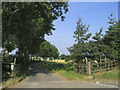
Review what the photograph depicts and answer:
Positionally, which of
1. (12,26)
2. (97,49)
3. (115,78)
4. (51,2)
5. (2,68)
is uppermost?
(51,2)

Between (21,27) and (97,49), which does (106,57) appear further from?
(21,27)

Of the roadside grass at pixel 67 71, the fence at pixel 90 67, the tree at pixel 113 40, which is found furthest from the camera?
the tree at pixel 113 40

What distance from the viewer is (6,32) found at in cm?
1500

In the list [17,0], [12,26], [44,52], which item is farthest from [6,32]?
[44,52]

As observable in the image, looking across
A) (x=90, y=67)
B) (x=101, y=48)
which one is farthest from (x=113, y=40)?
(x=90, y=67)

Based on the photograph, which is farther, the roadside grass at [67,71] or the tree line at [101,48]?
the tree line at [101,48]

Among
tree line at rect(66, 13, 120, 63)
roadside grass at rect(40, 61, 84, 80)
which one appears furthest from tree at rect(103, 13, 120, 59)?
roadside grass at rect(40, 61, 84, 80)

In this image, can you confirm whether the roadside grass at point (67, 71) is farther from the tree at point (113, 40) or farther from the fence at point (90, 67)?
the tree at point (113, 40)

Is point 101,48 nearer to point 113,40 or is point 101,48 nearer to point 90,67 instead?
point 113,40

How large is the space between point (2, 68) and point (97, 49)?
13.6 meters

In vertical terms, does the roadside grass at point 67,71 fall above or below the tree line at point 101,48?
below

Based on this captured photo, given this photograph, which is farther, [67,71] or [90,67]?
[67,71]

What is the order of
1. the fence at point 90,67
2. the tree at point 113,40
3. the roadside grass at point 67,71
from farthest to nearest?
the tree at point 113,40
the fence at point 90,67
the roadside grass at point 67,71

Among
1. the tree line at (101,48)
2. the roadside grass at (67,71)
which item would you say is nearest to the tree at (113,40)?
the tree line at (101,48)
